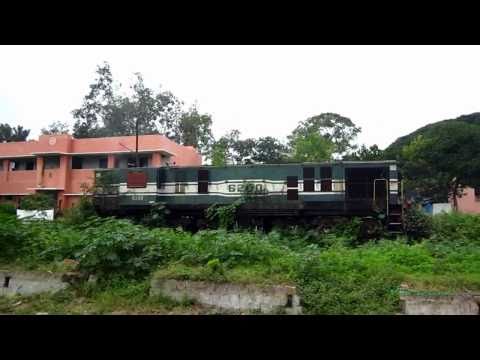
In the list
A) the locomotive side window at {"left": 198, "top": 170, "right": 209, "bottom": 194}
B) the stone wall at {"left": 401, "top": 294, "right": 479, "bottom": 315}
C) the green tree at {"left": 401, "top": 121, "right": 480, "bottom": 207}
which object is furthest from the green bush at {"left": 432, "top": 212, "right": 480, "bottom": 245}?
the green tree at {"left": 401, "top": 121, "right": 480, "bottom": 207}

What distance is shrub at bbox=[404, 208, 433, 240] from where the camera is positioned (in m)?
13.6

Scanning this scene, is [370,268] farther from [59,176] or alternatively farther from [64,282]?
[59,176]

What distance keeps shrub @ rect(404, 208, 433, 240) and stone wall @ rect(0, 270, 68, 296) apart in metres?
10.7

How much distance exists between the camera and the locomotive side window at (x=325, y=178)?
15.1 meters

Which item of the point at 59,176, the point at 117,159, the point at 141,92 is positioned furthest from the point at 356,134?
the point at 59,176

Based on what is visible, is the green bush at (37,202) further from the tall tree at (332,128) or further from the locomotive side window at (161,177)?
the tall tree at (332,128)

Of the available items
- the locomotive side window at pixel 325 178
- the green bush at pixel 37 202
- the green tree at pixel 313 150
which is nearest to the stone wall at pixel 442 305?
the locomotive side window at pixel 325 178

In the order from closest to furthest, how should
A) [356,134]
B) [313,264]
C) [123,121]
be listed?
[313,264], [123,121], [356,134]

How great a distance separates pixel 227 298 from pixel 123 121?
36.0m

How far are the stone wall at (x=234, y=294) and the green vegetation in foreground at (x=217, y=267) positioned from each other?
0.15 meters

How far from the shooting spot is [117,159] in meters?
27.9

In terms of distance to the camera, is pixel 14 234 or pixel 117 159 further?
pixel 117 159

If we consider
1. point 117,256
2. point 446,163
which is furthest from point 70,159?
point 446,163
